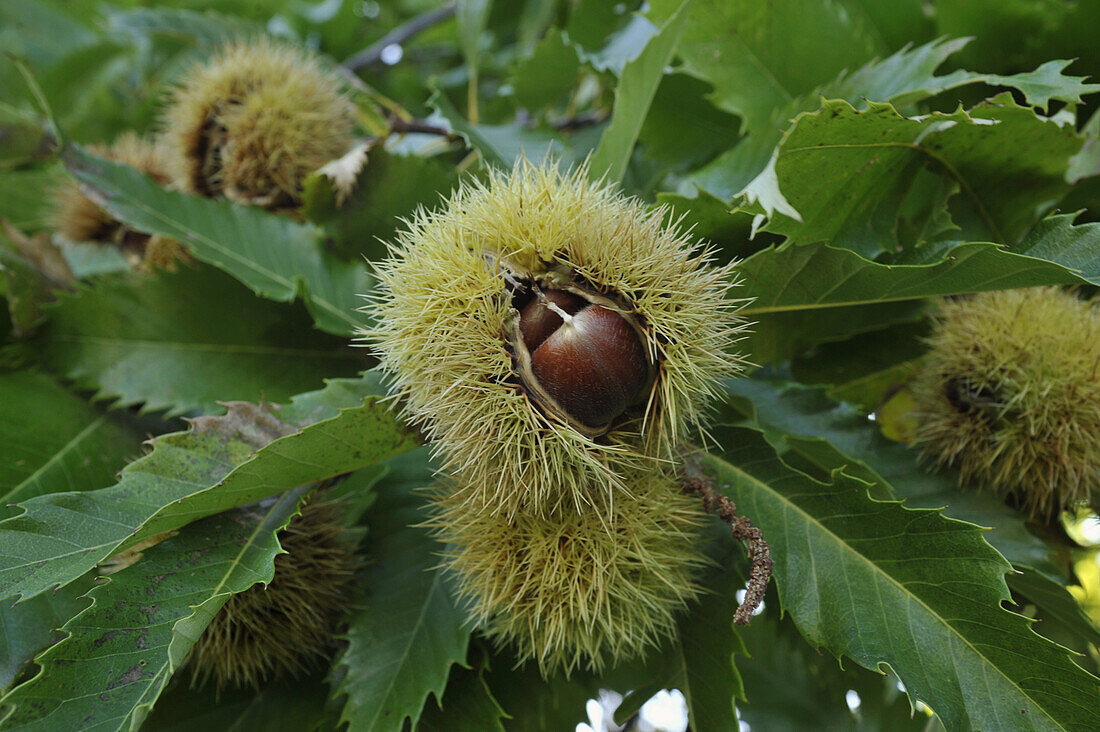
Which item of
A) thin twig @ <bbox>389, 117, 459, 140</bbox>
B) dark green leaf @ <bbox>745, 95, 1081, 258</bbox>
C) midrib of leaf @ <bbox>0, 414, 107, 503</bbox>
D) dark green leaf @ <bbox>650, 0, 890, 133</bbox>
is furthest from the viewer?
thin twig @ <bbox>389, 117, 459, 140</bbox>

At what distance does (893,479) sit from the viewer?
1194 millimetres

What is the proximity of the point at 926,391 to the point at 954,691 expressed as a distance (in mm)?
510

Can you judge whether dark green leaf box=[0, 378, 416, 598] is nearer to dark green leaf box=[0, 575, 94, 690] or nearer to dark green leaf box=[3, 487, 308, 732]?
dark green leaf box=[3, 487, 308, 732]

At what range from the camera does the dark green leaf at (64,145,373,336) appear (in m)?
1.44

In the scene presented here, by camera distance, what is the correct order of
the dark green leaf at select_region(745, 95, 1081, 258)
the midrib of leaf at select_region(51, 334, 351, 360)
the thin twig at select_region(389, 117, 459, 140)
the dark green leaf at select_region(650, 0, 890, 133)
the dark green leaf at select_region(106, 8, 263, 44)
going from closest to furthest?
the dark green leaf at select_region(745, 95, 1081, 258) → the dark green leaf at select_region(650, 0, 890, 133) → the midrib of leaf at select_region(51, 334, 351, 360) → the thin twig at select_region(389, 117, 459, 140) → the dark green leaf at select_region(106, 8, 263, 44)

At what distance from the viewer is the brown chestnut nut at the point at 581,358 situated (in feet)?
2.84

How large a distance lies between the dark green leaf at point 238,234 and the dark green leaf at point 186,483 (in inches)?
16.1

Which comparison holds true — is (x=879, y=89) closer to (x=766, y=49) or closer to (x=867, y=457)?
(x=766, y=49)

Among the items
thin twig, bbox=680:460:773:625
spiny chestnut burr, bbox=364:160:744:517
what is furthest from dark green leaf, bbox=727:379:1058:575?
spiny chestnut burr, bbox=364:160:744:517

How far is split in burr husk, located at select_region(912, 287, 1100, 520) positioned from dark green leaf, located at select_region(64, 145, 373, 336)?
107 cm

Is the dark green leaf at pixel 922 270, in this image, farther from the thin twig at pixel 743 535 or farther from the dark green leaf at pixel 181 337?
the dark green leaf at pixel 181 337

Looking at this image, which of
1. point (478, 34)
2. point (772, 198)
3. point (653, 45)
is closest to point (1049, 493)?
point (772, 198)

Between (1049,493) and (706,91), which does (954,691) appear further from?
(706,91)

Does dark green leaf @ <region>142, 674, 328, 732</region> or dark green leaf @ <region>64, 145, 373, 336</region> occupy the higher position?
dark green leaf @ <region>64, 145, 373, 336</region>
